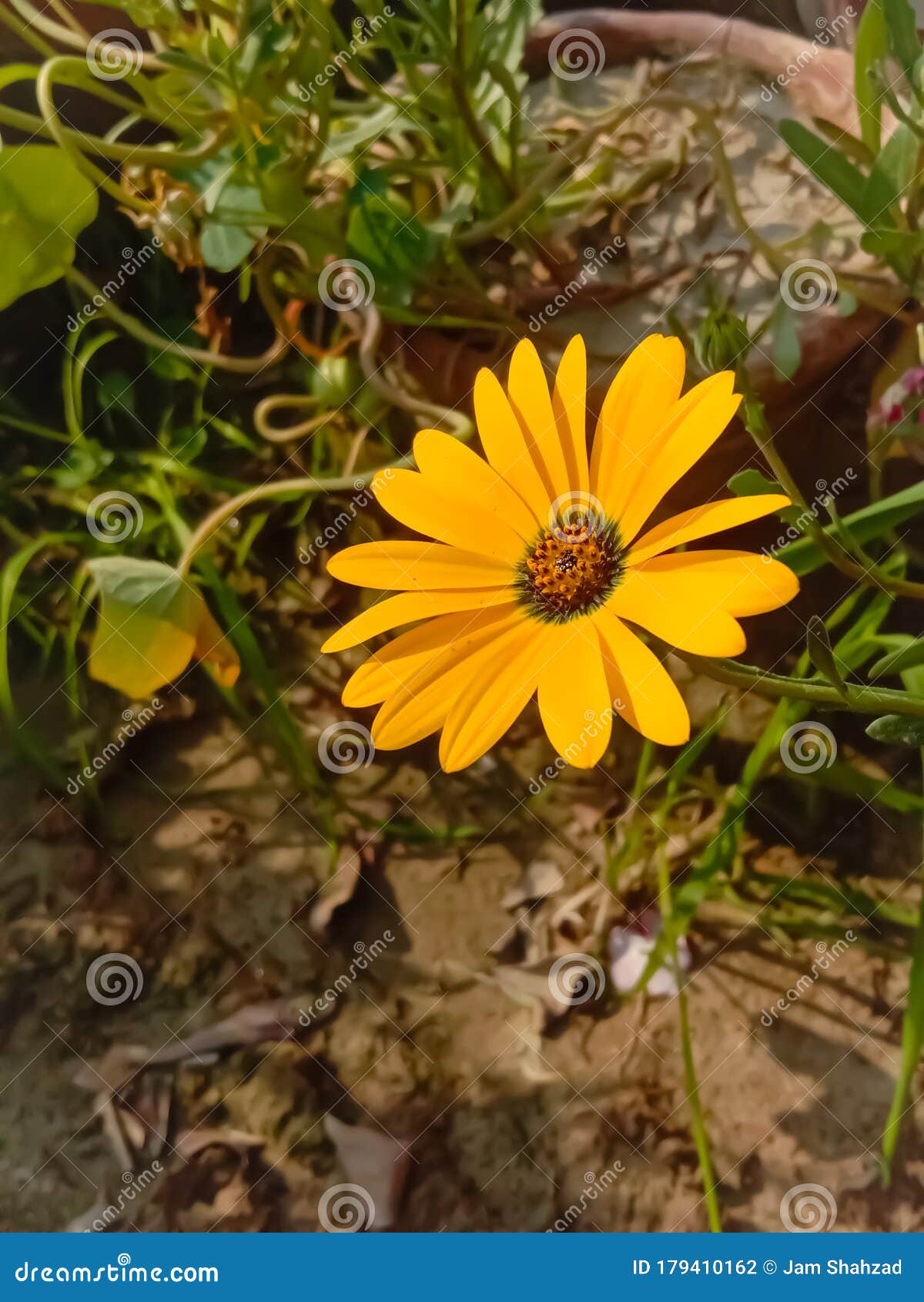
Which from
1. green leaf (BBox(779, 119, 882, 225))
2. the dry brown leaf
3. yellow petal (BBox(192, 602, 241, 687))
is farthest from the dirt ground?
green leaf (BBox(779, 119, 882, 225))

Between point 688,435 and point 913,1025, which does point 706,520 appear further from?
point 913,1025

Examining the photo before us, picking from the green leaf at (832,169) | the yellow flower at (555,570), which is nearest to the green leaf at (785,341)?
the green leaf at (832,169)

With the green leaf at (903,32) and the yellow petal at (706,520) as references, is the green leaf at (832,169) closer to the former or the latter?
the green leaf at (903,32)

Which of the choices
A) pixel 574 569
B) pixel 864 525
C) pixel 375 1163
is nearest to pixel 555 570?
pixel 574 569

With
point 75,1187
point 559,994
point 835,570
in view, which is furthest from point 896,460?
point 75,1187

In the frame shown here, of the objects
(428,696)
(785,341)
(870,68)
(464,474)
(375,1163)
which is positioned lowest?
(375,1163)

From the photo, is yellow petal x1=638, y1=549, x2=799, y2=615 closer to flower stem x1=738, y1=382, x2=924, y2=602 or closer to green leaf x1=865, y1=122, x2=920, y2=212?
flower stem x1=738, y1=382, x2=924, y2=602
